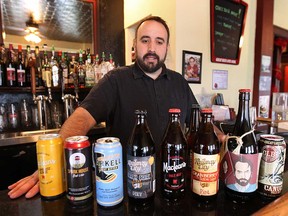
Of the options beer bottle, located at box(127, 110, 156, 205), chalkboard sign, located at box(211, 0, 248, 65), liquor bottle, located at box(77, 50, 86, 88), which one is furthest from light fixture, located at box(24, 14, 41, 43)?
beer bottle, located at box(127, 110, 156, 205)

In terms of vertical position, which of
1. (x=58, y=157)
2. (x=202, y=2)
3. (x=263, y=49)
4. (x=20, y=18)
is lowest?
(x=58, y=157)

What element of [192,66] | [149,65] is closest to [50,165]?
[149,65]

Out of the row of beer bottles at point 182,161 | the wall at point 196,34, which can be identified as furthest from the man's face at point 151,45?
the row of beer bottles at point 182,161

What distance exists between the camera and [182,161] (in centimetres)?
51

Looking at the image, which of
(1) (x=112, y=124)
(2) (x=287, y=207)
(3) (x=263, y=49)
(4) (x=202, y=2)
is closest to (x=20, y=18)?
(1) (x=112, y=124)

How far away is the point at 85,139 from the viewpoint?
49cm

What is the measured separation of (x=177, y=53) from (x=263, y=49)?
4.32 feet

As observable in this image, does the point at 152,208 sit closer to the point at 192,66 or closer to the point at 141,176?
the point at 141,176

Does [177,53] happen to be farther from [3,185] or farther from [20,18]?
[3,185]

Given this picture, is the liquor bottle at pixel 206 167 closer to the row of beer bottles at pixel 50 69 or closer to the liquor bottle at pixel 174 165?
the liquor bottle at pixel 174 165

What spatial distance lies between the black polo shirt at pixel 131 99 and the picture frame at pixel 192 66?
64 cm

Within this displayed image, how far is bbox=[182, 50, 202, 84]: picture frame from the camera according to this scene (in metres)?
1.83

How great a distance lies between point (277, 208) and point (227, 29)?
1999mm

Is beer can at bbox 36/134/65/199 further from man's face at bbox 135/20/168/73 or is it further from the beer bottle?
man's face at bbox 135/20/168/73
